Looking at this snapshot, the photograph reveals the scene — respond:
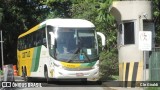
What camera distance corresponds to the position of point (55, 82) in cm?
2600

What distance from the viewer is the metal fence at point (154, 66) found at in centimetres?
2002

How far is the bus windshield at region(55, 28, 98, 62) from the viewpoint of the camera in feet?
76.7

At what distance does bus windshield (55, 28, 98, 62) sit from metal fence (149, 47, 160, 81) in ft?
14.2

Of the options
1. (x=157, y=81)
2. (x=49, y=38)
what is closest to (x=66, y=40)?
(x=49, y=38)

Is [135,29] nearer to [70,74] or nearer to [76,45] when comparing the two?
[76,45]

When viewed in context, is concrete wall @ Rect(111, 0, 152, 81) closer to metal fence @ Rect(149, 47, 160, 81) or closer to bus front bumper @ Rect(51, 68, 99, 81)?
metal fence @ Rect(149, 47, 160, 81)

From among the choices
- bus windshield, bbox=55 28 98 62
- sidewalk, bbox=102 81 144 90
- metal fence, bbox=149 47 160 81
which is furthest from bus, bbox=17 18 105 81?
metal fence, bbox=149 47 160 81

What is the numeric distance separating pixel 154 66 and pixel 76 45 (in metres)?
5.07

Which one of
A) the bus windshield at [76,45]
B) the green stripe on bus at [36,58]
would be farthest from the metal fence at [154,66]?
the green stripe on bus at [36,58]

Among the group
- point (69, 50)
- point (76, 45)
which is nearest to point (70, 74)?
point (69, 50)

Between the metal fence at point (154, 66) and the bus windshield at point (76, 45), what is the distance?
4343 millimetres

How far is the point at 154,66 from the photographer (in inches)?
795

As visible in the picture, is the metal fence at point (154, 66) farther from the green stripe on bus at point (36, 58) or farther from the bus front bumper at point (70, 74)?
the green stripe on bus at point (36, 58)

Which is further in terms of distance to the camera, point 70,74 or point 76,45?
point 76,45
